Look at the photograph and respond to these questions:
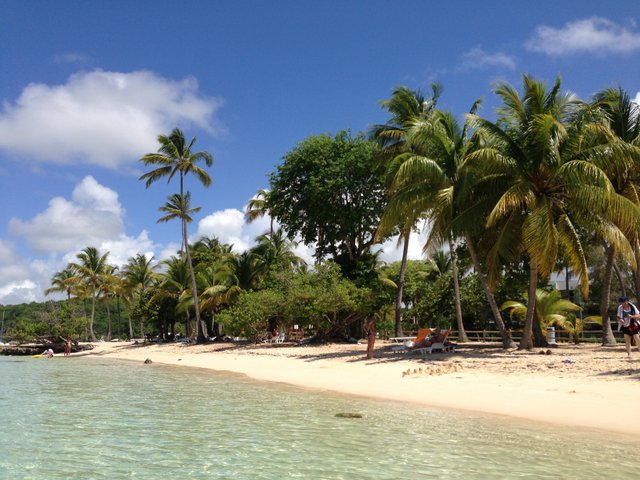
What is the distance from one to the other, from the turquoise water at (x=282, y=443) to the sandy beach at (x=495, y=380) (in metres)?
0.92

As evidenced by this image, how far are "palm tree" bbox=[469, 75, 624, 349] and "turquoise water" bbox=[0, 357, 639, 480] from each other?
303 inches

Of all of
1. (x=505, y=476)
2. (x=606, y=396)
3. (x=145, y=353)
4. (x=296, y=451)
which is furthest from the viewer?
(x=145, y=353)

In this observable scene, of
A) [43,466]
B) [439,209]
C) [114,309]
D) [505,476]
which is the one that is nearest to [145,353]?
[439,209]

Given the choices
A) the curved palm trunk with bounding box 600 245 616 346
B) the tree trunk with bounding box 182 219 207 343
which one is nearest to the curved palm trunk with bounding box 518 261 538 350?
the curved palm trunk with bounding box 600 245 616 346

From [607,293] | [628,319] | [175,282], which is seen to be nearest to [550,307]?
[607,293]

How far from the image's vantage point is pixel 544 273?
16.2 metres

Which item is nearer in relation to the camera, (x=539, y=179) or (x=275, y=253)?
(x=539, y=179)

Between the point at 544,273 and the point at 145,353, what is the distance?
2665 cm

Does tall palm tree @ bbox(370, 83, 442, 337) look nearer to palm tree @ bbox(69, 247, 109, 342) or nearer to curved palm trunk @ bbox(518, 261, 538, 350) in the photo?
curved palm trunk @ bbox(518, 261, 538, 350)

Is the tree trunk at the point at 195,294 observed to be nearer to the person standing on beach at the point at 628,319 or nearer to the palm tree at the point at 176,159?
the palm tree at the point at 176,159

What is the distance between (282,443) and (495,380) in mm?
6636

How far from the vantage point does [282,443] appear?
7.73 metres

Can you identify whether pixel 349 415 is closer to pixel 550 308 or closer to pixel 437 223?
pixel 437 223

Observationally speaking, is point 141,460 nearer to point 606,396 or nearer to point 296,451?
point 296,451
